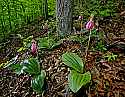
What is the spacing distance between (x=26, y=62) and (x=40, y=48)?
0.59 m

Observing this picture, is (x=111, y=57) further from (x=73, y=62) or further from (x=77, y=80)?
(x=77, y=80)

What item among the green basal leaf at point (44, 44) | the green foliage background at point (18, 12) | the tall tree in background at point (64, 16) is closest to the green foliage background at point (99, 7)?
the green foliage background at point (18, 12)

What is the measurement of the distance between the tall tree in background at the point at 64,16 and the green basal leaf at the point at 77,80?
4.37 ft

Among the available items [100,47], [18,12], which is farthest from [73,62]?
[18,12]

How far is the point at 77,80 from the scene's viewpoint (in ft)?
7.04

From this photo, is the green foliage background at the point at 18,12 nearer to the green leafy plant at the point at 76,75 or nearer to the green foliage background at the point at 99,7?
the green foliage background at the point at 99,7

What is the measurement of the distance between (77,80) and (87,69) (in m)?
0.40

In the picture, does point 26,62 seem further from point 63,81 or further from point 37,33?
point 37,33

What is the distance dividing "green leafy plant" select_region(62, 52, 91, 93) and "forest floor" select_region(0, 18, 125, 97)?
0.47ft

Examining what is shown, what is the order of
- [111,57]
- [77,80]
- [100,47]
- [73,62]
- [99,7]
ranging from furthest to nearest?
[99,7] → [100,47] → [111,57] → [73,62] → [77,80]

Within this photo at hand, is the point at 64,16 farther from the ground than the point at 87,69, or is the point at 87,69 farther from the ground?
the point at 64,16

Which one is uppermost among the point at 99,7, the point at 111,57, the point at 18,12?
the point at 99,7

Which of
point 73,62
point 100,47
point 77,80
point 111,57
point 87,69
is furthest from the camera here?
point 100,47

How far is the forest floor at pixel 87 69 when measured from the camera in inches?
91.9
